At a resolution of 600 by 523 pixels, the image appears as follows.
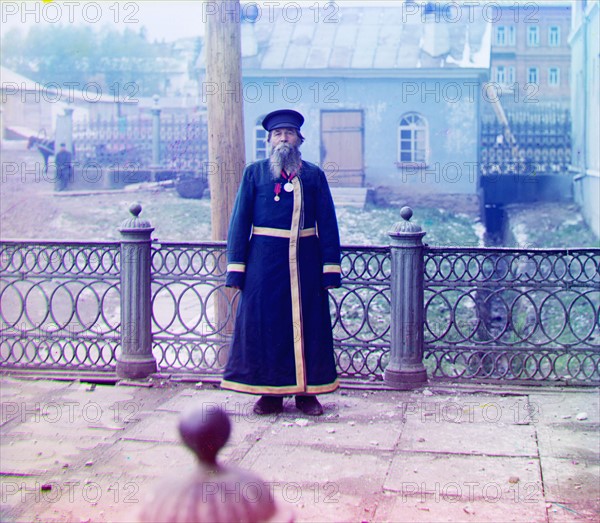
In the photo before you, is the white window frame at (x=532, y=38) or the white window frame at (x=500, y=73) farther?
the white window frame at (x=500, y=73)

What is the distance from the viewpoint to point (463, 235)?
20781 millimetres

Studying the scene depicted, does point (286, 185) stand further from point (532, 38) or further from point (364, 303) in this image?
point (532, 38)

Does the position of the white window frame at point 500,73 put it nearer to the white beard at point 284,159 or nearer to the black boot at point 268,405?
the white beard at point 284,159

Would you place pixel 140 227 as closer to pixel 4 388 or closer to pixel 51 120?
pixel 4 388

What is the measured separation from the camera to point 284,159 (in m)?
5.30

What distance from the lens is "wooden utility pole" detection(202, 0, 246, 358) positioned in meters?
6.61

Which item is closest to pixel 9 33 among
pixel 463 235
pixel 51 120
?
pixel 51 120

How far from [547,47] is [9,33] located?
44633 millimetres

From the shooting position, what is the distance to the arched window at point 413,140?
83.6 feet

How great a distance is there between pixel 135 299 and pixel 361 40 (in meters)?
21.6

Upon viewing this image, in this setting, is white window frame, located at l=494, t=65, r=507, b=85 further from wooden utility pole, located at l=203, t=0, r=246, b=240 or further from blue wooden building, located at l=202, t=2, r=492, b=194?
wooden utility pole, located at l=203, t=0, r=246, b=240

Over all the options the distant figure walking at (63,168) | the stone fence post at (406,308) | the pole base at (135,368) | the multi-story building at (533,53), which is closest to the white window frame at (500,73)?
the multi-story building at (533,53)

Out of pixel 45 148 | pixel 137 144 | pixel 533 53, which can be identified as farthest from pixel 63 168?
pixel 533 53

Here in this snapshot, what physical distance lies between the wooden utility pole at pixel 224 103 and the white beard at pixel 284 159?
1317 millimetres
